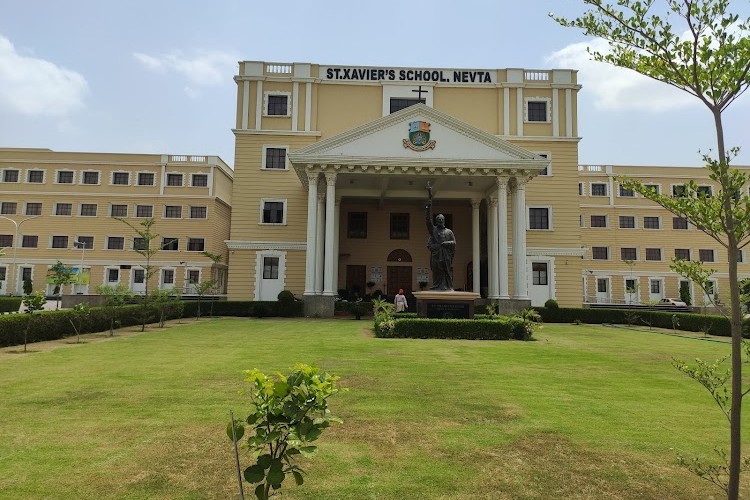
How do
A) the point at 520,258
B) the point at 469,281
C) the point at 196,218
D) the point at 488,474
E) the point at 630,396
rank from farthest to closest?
the point at 196,218
the point at 469,281
the point at 520,258
the point at 630,396
the point at 488,474

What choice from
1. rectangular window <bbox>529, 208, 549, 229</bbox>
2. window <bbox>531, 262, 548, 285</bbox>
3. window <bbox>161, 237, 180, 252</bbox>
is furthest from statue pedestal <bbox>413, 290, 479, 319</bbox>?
window <bbox>161, 237, 180, 252</bbox>

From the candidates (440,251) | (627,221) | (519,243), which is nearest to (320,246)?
(440,251)

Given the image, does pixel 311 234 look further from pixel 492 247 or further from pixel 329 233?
pixel 492 247

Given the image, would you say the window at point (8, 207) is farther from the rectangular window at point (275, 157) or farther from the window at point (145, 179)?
the rectangular window at point (275, 157)

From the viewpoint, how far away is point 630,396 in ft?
26.3

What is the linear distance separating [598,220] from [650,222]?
4.95 metres

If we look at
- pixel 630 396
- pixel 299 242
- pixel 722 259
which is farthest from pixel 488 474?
pixel 722 259

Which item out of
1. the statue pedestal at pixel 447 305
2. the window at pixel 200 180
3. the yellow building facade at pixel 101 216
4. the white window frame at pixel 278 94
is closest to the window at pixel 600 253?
the white window frame at pixel 278 94

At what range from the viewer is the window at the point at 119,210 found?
45375 millimetres

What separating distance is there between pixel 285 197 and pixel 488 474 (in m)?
28.1

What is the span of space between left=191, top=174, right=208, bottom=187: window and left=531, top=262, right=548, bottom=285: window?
3134cm

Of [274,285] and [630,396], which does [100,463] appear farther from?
[274,285]

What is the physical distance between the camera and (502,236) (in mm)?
25672

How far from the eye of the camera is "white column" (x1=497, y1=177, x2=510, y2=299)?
82.3 ft
